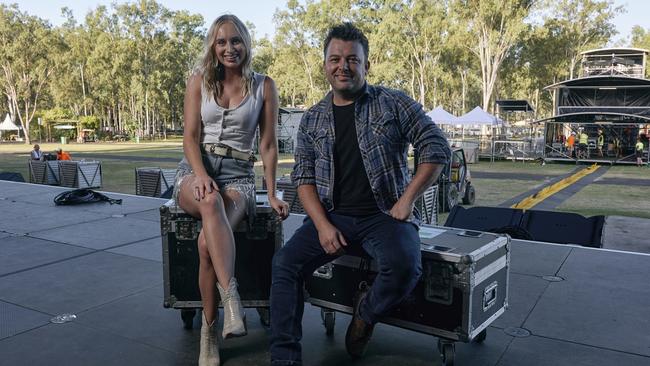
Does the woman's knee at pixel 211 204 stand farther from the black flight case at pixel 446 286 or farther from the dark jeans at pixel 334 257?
the black flight case at pixel 446 286

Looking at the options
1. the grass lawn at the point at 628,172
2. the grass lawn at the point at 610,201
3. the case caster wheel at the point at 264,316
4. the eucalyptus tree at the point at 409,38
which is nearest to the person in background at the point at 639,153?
the grass lawn at the point at 628,172

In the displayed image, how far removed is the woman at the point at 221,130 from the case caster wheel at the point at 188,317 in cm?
49

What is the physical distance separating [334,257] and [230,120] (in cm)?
98

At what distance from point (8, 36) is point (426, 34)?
34.3 metres

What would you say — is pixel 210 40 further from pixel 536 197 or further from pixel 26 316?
pixel 536 197

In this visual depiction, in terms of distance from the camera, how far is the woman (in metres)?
2.86

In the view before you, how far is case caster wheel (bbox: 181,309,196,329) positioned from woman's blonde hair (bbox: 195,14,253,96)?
139 cm

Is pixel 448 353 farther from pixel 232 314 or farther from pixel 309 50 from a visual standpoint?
pixel 309 50

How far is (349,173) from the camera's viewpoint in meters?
2.97

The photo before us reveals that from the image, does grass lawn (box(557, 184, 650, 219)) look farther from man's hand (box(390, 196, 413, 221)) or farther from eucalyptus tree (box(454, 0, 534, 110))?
eucalyptus tree (box(454, 0, 534, 110))

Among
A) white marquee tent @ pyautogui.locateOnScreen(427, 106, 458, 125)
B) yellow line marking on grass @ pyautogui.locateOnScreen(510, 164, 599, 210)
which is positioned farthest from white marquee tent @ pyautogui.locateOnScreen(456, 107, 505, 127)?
yellow line marking on grass @ pyautogui.locateOnScreen(510, 164, 599, 210)

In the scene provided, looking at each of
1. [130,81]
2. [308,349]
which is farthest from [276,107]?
[130,81]

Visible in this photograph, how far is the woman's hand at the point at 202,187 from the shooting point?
9.20 feet

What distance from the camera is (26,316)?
3.54m
